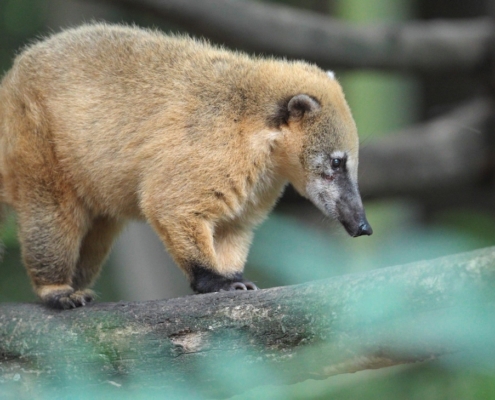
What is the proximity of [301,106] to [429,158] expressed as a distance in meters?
4.42

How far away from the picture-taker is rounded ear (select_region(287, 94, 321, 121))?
532 cm

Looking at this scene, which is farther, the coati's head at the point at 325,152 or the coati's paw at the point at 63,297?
the coati's head at the point at 325,152

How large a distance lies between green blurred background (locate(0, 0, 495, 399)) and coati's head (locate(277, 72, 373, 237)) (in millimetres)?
398

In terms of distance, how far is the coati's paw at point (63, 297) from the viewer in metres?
5.02

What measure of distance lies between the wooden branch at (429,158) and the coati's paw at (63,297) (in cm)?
459

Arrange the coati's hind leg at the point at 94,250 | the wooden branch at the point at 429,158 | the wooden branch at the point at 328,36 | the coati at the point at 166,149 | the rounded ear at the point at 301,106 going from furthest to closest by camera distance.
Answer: the wooden branch at the point at 429,158, the wooden branch at the point at 328,36, the coati's hind leg at the point at 94,250, the rounded ear at the point at 301,106, the coati at the point at 166,149

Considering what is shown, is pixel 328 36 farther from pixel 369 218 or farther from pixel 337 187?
pixel 337 187

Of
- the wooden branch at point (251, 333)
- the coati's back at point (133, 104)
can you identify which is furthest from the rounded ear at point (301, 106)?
the wooden branch at point (251, 333)

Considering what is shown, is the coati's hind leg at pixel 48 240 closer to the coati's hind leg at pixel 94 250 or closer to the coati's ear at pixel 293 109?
the coati's hind leg at pixel 94 250

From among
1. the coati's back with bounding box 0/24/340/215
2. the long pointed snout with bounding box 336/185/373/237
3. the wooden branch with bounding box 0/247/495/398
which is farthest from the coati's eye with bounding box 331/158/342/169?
the wooden branch with bounding box 0/247/495/398

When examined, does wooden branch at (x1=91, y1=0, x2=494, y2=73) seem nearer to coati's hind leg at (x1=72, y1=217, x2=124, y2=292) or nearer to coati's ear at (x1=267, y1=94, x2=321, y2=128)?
coati's hind leg at (x1=72, y1=217, x2=124, y2=292)

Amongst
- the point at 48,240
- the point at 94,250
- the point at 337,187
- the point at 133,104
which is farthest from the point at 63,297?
the point at 337,187

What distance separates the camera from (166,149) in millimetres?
5266

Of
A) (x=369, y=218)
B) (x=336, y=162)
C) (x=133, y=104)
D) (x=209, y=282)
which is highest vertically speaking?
(x=133, y=104)
